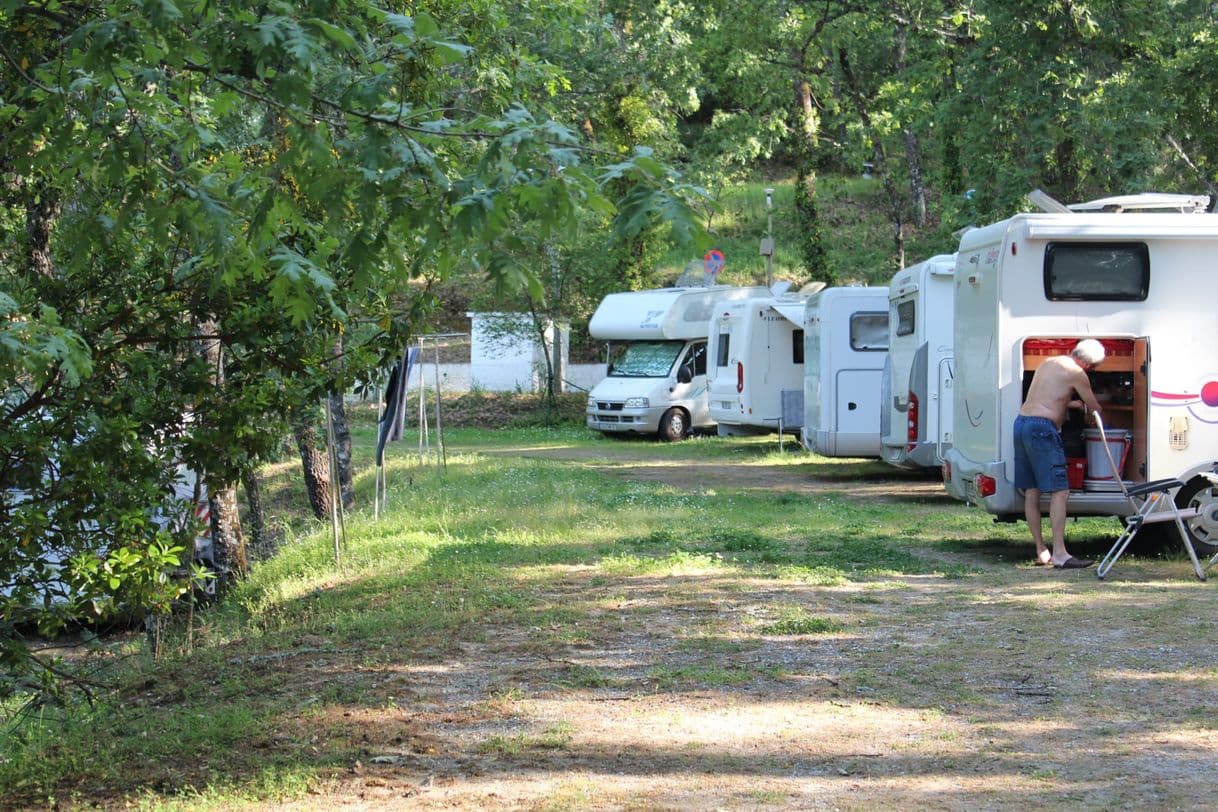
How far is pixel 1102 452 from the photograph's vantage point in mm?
11094

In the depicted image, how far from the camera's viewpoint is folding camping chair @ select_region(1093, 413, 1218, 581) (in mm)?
9883

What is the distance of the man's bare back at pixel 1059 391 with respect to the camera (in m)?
10.3

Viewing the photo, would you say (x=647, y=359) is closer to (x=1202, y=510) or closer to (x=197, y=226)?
(x=1202, y=510)

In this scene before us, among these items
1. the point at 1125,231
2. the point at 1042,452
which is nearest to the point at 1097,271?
the point at 1125,231

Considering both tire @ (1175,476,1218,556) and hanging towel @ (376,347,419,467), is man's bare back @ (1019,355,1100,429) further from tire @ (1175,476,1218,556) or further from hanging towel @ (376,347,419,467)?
hanging towel @ (376,347,419,467)

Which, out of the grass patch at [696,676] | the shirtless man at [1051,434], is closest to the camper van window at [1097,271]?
the shirtless man at [1051,434]

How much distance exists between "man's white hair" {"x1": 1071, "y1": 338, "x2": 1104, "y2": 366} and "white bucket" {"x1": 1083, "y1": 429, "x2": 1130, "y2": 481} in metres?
0.78

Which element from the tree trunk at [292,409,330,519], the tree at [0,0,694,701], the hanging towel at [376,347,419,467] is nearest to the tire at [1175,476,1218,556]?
the tree at [0,0,694,701]

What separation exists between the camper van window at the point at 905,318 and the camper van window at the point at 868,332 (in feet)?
6.89

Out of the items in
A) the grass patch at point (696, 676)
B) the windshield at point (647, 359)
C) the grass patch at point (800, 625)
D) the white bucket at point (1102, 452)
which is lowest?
the grass patch at point (696, 676)

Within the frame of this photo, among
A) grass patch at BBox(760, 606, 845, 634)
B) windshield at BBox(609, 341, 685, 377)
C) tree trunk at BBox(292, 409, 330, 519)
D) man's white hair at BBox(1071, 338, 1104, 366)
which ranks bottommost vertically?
grass patch at BBox(760, 606, 845, 634)

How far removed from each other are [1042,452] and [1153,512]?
3.14 feet

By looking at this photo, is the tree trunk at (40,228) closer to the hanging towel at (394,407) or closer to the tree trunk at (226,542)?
the tree trunk at (226,542)

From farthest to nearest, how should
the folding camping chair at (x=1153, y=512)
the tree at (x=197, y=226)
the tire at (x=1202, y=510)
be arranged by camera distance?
the tire at (x=1202, y=510), the folding camping chair at (x=1153, y=512), the tree at (x=197, y=226)
